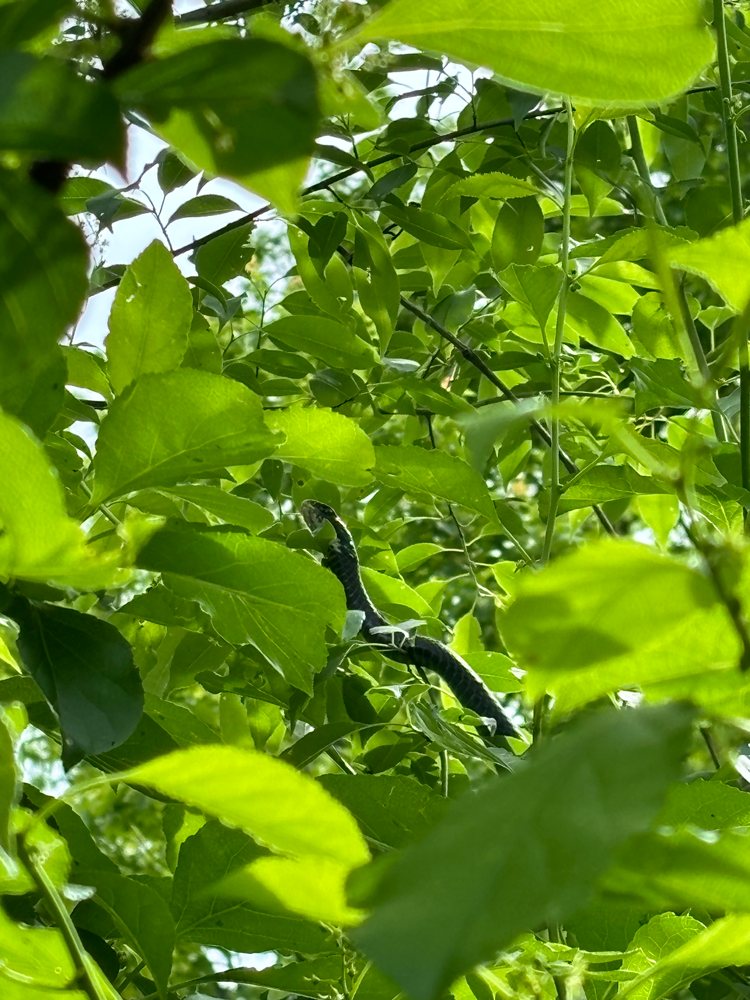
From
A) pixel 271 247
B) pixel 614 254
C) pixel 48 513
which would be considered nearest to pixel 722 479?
pixel 614 254

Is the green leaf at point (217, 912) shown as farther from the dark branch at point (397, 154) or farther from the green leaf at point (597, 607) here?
the dark branch at point (397, 154)

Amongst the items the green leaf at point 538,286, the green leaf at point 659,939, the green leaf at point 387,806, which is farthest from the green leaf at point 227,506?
the green leaf at point 538,286

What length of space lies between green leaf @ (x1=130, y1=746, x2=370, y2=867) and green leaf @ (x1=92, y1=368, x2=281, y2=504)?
0.45 feet

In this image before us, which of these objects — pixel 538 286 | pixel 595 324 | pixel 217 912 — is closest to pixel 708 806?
pixel 217 912

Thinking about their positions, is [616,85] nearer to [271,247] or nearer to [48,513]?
[48,513]

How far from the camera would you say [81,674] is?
358mm

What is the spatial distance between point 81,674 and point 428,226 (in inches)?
22.1

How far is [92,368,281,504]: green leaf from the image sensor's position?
13.2 inches

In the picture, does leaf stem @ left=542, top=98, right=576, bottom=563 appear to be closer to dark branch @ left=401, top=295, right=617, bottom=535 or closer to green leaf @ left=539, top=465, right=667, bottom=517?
green leaf @ left=539, top=465, right=667, bottom=517

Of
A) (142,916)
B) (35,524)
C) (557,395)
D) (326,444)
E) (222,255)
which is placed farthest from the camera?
(222,255)

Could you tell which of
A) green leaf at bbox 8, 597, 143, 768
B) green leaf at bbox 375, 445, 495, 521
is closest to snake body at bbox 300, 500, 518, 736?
green leaf at bbox 375, 445, 495, 521

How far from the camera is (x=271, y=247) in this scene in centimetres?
321

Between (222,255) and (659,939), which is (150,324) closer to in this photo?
(659,939)

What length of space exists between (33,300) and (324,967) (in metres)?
0.35
